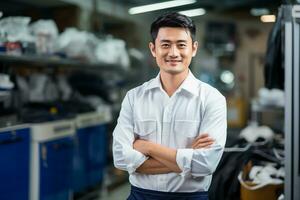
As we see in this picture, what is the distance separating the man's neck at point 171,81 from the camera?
1298 mm

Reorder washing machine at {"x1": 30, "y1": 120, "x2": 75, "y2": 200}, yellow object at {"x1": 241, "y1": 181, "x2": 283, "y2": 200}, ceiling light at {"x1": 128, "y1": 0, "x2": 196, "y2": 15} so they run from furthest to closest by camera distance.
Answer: washing machine at {"x1": 30, "y1": 120, "x2": 75, "y2": 200} → yellow object at {"x1": 241, "y1": 181, "x2": 283, "y2": 200} → ceiling light at {"x1": 128, "y1": 0, "x2": 196, "y2": 15}

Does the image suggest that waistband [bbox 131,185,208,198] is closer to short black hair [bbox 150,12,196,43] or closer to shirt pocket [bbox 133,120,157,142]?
shirt pocket [bbox 133,120,157,142]

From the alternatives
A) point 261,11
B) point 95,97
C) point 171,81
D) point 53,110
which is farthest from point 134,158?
point 261,11

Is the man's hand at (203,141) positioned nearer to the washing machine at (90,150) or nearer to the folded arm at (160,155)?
the folded arm at (160,155)

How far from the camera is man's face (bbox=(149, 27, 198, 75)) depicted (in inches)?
48.4

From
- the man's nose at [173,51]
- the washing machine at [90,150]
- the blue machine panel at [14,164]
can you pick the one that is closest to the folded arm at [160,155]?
the man's nose at [173,51]

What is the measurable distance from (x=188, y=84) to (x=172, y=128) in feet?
0.57

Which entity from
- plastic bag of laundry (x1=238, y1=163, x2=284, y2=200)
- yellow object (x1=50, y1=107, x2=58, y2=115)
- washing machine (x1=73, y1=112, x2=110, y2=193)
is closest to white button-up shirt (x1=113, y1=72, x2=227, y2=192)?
plastic bag of laundry (x1=238, y1=163, x2=284, y2=200)

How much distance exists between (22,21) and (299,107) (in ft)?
6.50

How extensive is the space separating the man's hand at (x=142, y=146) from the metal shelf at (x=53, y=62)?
152 cm

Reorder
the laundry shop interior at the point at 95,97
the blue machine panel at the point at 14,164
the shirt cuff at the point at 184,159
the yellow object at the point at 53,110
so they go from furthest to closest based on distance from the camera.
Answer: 1. the yellow object at the point at 53,110
2. the blue machine panel at the point at 14,164
3. the laundry shop interior at the point at 95,97
4. the shirt cuff at the point at 184,159

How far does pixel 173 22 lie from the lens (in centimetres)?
123

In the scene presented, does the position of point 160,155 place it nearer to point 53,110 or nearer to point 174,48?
point 174,48

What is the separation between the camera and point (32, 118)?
2.58 m
